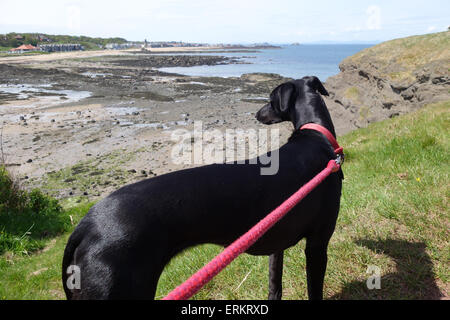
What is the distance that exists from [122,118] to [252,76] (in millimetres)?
25535

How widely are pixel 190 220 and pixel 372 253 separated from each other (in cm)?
232

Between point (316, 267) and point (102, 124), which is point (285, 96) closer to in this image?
point (316, 267)

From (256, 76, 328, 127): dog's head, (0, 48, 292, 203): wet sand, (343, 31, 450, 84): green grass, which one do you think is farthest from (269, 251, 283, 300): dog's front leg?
(343, 31, 450, 84): green grass

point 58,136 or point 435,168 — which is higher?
point 435,168

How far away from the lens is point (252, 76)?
43.3 metres

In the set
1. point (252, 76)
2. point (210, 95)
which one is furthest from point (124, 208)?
point (252, 76)

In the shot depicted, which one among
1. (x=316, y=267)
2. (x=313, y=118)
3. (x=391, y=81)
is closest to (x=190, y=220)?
(x=316, y=267)

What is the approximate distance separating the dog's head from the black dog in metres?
0.84

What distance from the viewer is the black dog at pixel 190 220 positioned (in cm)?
190

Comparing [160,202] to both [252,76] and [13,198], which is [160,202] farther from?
[252,76]

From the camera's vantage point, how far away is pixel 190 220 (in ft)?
6.80

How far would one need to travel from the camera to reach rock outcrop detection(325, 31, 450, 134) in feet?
40.2

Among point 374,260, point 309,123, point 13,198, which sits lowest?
point 13,198

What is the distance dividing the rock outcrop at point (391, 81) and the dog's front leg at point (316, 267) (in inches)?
445
